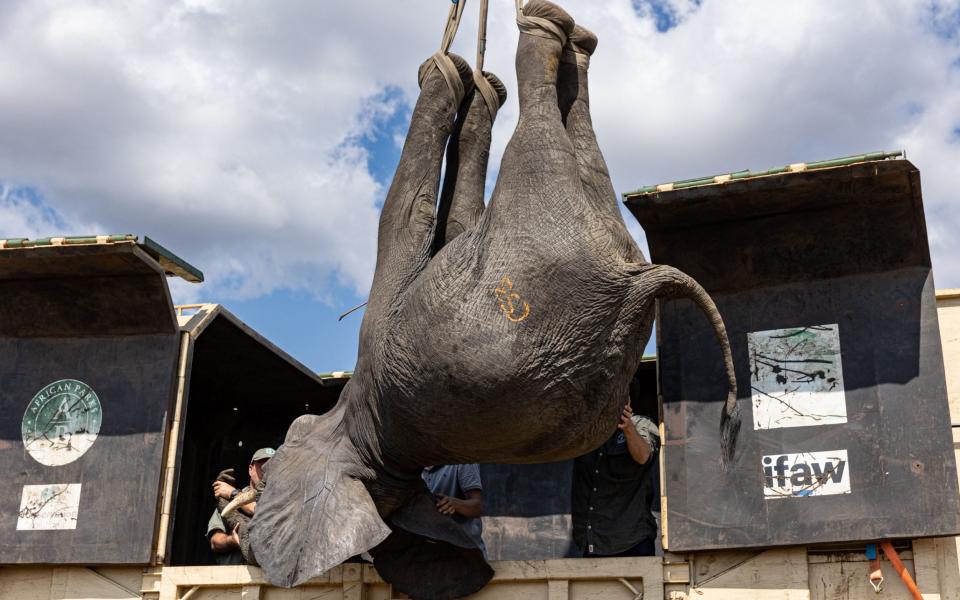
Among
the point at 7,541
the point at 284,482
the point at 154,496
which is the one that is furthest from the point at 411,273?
the point at 7,541

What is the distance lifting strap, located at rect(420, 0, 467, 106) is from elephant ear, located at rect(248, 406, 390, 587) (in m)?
1.81

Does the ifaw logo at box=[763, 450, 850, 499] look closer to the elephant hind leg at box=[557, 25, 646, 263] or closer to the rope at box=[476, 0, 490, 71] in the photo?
the elephant hind leg at box=[557, 25, 646, 263]

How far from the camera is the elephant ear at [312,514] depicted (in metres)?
5.24

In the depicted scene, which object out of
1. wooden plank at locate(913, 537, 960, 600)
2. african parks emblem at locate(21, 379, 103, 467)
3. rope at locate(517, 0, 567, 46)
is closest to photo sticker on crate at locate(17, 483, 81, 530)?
african parks emblem at locate(21, 379, 103, 467)

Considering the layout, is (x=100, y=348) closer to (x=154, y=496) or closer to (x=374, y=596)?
(x=154, y=496)

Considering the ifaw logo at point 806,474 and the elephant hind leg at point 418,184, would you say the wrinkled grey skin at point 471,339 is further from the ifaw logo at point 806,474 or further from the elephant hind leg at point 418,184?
the ifaw logo at point 806,474

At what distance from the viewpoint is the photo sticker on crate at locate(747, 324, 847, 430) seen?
5.71m

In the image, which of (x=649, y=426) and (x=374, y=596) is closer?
(x=374, y=596)

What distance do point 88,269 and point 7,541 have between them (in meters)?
1.69

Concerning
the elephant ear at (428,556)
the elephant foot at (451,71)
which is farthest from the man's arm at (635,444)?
the elephant foot at (451,71)

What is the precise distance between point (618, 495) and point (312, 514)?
2.07 metres

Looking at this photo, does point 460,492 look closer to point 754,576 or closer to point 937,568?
point 754,576

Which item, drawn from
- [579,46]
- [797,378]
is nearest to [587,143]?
[579,46]

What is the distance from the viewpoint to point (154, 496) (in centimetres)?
658
